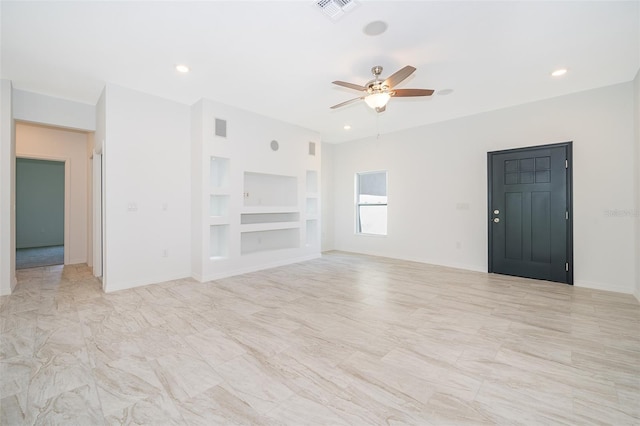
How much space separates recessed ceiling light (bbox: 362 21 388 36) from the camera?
2553mm

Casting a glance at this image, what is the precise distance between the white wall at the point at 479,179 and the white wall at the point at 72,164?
5.78 metres

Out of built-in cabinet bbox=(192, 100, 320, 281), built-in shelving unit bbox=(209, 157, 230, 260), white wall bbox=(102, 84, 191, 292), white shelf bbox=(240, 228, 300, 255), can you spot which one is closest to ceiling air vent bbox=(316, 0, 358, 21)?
built-in cabinet bbox=(192, 100, 320, 281)

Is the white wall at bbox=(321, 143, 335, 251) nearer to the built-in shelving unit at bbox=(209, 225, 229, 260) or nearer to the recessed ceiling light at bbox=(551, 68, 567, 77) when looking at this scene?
the built-in shelving unit at bbox=(209, 225, 229, 260)

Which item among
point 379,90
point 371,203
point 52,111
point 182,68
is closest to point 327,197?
point 371,203

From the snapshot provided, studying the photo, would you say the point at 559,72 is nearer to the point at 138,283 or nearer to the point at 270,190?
the point at 270,190

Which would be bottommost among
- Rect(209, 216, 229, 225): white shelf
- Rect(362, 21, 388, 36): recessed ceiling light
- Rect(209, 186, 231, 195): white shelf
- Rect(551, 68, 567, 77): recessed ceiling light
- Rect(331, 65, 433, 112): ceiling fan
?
Rect(209, 216, 229, 225): white shelf

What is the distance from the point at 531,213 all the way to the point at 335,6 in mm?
4404

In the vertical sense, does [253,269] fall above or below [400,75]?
below

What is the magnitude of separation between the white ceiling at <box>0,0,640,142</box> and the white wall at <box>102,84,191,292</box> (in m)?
0.38

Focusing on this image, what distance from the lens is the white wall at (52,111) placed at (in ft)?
13.3

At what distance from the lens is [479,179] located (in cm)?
515

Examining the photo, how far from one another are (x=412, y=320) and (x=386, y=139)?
15.3ft

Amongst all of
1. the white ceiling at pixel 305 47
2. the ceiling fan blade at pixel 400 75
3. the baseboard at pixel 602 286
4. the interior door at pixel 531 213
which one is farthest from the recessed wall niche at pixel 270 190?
the baseboard at pixel 602 286

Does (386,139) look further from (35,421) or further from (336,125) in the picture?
(35,421)
